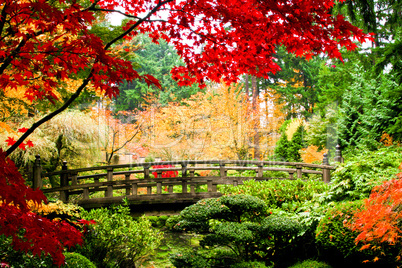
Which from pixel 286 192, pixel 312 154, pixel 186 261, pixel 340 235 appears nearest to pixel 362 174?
pixel 340 235

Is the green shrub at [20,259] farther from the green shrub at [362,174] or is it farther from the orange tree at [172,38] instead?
the green shrub at [362,174]

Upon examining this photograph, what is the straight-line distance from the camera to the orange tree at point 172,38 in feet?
9.07

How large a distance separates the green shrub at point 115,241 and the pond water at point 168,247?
2.83 ft

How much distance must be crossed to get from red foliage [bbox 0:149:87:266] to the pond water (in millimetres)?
3561

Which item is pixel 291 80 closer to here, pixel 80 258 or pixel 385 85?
pixel 385 85

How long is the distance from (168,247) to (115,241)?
2.82 metres

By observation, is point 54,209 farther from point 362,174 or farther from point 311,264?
point 362,174

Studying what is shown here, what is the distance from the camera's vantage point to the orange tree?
9.07 ft

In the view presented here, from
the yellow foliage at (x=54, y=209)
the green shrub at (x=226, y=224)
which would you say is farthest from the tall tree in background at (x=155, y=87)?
the green shrub at (x=226, y=224)

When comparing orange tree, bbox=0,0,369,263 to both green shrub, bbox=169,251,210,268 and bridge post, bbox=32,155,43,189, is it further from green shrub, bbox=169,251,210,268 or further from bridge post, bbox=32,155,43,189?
bridge post, bbox=32,155,43,189

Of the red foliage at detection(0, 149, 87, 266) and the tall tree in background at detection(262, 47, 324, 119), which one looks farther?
the tall tree in background at detection(262, 47, 324, 119)

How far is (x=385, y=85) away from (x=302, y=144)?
21.6ft

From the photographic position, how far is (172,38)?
4910 mm

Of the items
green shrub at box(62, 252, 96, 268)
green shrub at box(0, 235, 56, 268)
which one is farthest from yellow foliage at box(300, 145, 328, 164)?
green shrub at box(0, 235, 56, 268)
